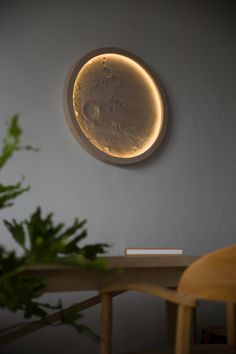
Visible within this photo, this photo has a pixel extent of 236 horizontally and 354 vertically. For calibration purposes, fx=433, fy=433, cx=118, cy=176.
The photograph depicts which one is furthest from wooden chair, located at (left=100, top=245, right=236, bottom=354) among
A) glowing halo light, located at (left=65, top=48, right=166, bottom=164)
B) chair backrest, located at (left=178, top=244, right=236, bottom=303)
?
glowing halo light, located at (left=65, top=48, right=166, bottom=164)

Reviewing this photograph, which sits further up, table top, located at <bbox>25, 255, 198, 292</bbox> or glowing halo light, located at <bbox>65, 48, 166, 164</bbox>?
glowing halo light, located at <bbox>65, 48, 166, 164</bbox>

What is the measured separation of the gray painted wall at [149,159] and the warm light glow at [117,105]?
9 centimetres

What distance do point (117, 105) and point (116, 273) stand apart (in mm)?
1394

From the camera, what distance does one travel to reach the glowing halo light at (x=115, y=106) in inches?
94.6

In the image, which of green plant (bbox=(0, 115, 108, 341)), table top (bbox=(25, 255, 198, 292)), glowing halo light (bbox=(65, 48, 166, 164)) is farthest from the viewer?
glowing halo light (bbox=(65, 48, 166, 164))

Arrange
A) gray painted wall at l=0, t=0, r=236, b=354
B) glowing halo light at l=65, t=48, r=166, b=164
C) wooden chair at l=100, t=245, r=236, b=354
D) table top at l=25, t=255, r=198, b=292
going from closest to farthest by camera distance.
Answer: wooden chair at l=100, t=245, r=236, b=354 → table top at l=25, t=255, r=198, b=292 → gray painted wall at l=0, t=0, r=236, b=354 → glowing halo light at l=65, t=48, r=166, b=164

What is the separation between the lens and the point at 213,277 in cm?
106

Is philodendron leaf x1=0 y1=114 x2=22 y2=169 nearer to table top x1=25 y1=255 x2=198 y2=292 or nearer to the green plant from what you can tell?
the green plant

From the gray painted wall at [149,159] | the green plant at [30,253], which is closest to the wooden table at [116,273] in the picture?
the green plant at [30,253]

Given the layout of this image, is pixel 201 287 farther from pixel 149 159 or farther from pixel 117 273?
pixel 149 159

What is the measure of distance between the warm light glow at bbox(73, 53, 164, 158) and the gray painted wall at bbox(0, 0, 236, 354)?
95 mm

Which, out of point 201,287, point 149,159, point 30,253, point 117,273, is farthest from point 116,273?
point 149,159

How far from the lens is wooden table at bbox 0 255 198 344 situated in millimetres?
1272

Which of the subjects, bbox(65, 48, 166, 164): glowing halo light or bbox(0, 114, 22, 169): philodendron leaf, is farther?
bbox(65, 48, 166, 164): glowing halo light
